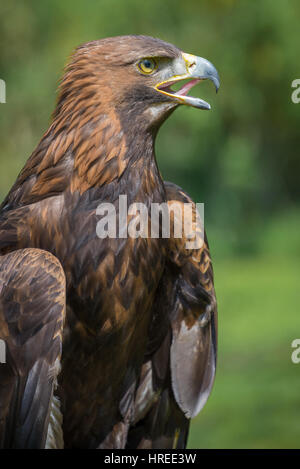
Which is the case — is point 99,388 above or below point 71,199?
below

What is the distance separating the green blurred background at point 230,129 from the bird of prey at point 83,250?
776 cm

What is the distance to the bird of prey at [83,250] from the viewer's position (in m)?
3.27

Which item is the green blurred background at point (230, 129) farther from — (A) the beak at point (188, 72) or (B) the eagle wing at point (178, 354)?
(A) the beak at point (188, 72)

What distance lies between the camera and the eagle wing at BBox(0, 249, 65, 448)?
324 cm

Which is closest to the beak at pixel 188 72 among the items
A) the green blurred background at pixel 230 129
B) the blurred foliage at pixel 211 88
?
the green blurred background at pixel 230 129

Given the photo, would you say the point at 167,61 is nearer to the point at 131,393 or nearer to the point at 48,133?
the point at 48,133

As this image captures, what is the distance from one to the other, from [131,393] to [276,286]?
11.6m

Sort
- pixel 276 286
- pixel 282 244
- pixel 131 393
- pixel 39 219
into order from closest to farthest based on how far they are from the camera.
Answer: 1. pixel 39 219
2. pixel 131 393
3. pixel 276 286
4. pixel 282 244

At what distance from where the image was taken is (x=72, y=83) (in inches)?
139

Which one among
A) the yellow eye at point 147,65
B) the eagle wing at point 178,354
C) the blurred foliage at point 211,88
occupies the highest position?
the blurred foliage at point 211,88

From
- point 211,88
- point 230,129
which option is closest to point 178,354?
point 211,88

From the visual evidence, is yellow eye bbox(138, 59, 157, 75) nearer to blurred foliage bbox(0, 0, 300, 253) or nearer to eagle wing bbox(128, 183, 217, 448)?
eagle wing bbox(128, 183, 217, 448)

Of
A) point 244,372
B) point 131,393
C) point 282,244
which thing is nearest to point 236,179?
point 282,244

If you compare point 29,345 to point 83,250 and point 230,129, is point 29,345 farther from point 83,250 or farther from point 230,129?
point 230,129
